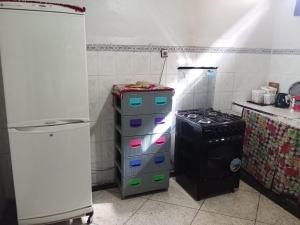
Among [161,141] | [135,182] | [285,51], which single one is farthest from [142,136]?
[285,51]

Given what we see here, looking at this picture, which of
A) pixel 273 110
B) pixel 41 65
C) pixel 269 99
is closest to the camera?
pixel 41 65

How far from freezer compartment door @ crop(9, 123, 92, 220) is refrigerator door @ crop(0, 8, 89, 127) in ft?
0.35

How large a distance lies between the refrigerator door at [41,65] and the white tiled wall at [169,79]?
562 mm

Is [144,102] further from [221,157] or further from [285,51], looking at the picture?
[285,51]

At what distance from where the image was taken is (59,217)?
6.08 feet

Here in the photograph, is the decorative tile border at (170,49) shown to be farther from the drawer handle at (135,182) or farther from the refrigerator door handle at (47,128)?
the drawer handle at (135,182)

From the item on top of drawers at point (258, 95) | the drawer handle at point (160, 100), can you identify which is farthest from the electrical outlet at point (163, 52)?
the item on top of drawers at point (258, 95)

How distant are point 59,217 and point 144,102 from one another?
1145mm

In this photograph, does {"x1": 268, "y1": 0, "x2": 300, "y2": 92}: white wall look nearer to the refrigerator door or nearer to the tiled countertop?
the tiled countertop

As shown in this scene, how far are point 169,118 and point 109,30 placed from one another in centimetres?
99

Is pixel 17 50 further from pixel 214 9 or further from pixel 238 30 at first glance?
pixel 238 30

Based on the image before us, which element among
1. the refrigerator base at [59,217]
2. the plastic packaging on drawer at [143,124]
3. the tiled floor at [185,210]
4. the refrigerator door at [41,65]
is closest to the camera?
the refrigerator door at [41,65]

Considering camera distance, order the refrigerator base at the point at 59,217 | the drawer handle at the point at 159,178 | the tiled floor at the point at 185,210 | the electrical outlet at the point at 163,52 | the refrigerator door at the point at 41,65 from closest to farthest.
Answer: the refrigerator door at the point at 41,65, the refrigerator base at the point at 59,217, the tiled floor at the point at 185,210, the drawer handle at the point at 159,178, the electrical outlet at the point at 163,52

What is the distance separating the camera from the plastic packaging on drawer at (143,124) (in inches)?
84.2
